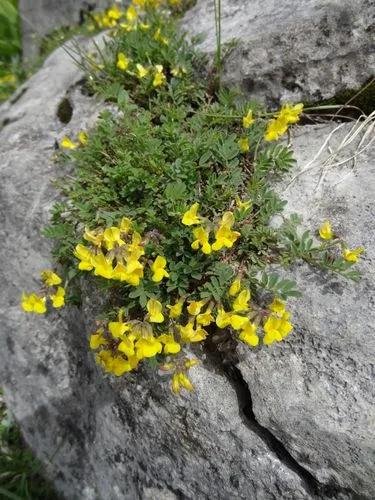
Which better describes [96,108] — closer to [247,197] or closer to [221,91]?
[221,91]

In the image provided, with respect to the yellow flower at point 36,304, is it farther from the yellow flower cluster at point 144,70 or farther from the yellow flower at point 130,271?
the yellow flower cluster at point 144,70

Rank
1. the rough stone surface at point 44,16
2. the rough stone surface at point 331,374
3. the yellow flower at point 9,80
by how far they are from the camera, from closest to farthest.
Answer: the rough stone surface at point 331,374 → the rough stone surface at point 44,16 → the yellow flower at point 9,80

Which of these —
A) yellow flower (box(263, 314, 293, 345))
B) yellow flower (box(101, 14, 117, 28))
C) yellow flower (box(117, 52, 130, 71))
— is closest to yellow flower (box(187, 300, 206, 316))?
yellow flower (box(263, 314, 293, 345))

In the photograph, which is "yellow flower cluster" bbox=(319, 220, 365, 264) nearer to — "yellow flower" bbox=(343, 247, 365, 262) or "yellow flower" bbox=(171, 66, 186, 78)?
"yellow flower" bbox=(343, 247, 365, 262)

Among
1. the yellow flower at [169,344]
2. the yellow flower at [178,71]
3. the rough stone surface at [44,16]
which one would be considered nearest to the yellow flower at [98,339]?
the yellow flower at [169,344]

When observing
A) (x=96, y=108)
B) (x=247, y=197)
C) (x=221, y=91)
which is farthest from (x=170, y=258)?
(x=96, y=108)

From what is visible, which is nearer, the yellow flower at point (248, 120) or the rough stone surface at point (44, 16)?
the yellow flower at point (248, 120)

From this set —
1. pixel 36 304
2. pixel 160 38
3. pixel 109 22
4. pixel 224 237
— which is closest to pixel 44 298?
pixel 36 304
